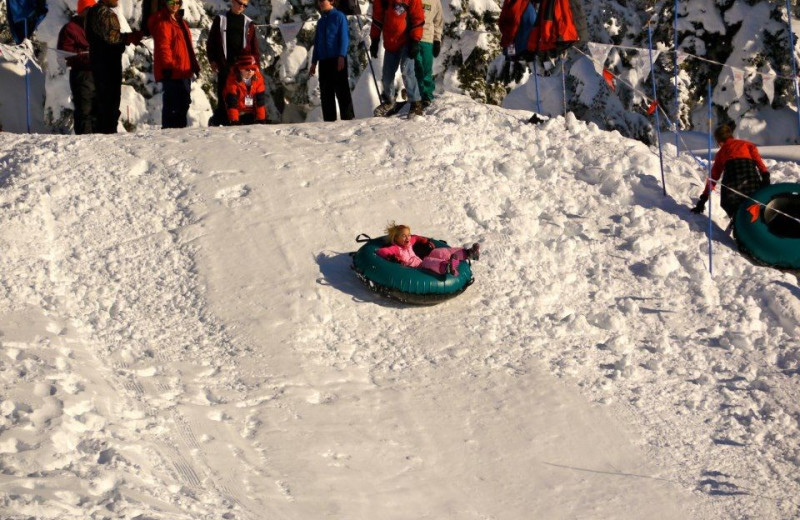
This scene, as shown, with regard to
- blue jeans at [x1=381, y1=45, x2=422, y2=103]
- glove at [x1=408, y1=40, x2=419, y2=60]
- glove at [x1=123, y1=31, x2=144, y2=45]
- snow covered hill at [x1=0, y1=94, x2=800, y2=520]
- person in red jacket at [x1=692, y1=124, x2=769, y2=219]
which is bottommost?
snow covered hill at [x1=0, y1=94, x2=800, y2=520]

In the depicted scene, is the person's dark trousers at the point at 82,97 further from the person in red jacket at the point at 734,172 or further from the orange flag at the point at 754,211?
the orange flag at the point at 754,211

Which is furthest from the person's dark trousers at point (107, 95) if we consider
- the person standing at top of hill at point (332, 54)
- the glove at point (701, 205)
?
the glove at point (701, 205)

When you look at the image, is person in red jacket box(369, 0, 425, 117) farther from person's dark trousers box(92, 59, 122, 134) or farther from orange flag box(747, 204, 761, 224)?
orange flag box(747, 204, 761, 224)

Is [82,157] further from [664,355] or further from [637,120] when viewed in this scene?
[637,120]

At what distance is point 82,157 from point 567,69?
27.1 ft

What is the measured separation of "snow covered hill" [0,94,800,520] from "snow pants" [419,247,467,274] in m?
0.36

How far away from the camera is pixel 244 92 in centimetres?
1033

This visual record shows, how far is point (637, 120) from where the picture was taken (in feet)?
47.3

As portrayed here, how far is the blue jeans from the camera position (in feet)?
33.6

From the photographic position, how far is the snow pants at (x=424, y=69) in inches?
404

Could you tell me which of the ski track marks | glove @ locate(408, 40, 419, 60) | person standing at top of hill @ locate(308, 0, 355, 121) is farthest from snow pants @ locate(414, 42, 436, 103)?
the ski track marks

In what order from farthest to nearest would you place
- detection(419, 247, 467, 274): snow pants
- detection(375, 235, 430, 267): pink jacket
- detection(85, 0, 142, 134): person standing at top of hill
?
detection(85, 0, 142, 134): person standing at top of hill < detection(375, 235, 430, 267): pink jacket < detection(419, 247, 467, 274): snow pants

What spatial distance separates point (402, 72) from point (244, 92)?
167 cm

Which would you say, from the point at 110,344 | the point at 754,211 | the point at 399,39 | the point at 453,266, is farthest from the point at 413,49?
the point at 110,344
